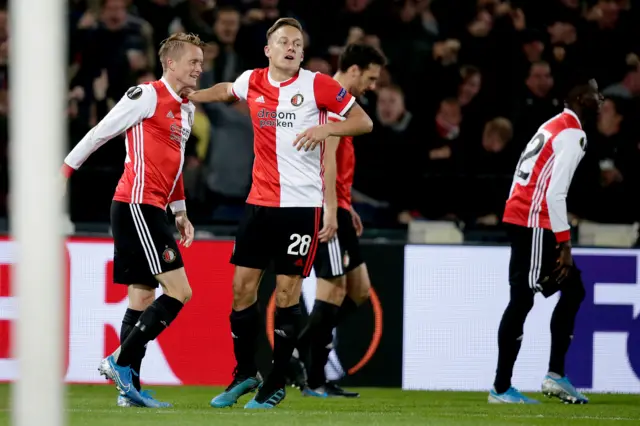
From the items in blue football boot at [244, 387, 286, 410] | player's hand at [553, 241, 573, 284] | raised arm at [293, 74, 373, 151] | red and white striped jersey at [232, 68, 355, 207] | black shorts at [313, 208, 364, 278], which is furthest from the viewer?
black shorts at [313, 208, 364, 278]

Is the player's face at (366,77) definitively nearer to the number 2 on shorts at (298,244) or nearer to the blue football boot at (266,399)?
the number 2 on shorts at (298,244)

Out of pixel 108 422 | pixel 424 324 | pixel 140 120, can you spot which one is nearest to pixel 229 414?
Answer: pixel 108 422

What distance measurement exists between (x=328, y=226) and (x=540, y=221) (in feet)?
4.22

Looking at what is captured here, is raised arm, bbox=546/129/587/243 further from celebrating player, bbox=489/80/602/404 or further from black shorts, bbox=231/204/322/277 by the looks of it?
black shorts, bbox=231/204/322/277

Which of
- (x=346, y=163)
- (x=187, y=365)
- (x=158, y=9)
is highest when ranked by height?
(x=158, y=9)

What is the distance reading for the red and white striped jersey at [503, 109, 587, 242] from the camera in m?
7.38

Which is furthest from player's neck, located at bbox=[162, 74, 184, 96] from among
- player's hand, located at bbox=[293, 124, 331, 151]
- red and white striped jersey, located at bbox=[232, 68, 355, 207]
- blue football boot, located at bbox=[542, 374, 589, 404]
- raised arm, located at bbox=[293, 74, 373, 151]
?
blue football boot, located at bbox=[542, 374, 589, 404]

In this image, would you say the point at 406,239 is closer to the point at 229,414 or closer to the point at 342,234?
the point at 342,234

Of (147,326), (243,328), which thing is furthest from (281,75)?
(147,326)

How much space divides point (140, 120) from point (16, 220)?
3757mm

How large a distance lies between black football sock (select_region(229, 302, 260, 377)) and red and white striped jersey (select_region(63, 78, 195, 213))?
74 cm

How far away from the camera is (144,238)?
22.0ft

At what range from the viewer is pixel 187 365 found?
8.89m

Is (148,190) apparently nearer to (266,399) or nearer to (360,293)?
(266,399)
